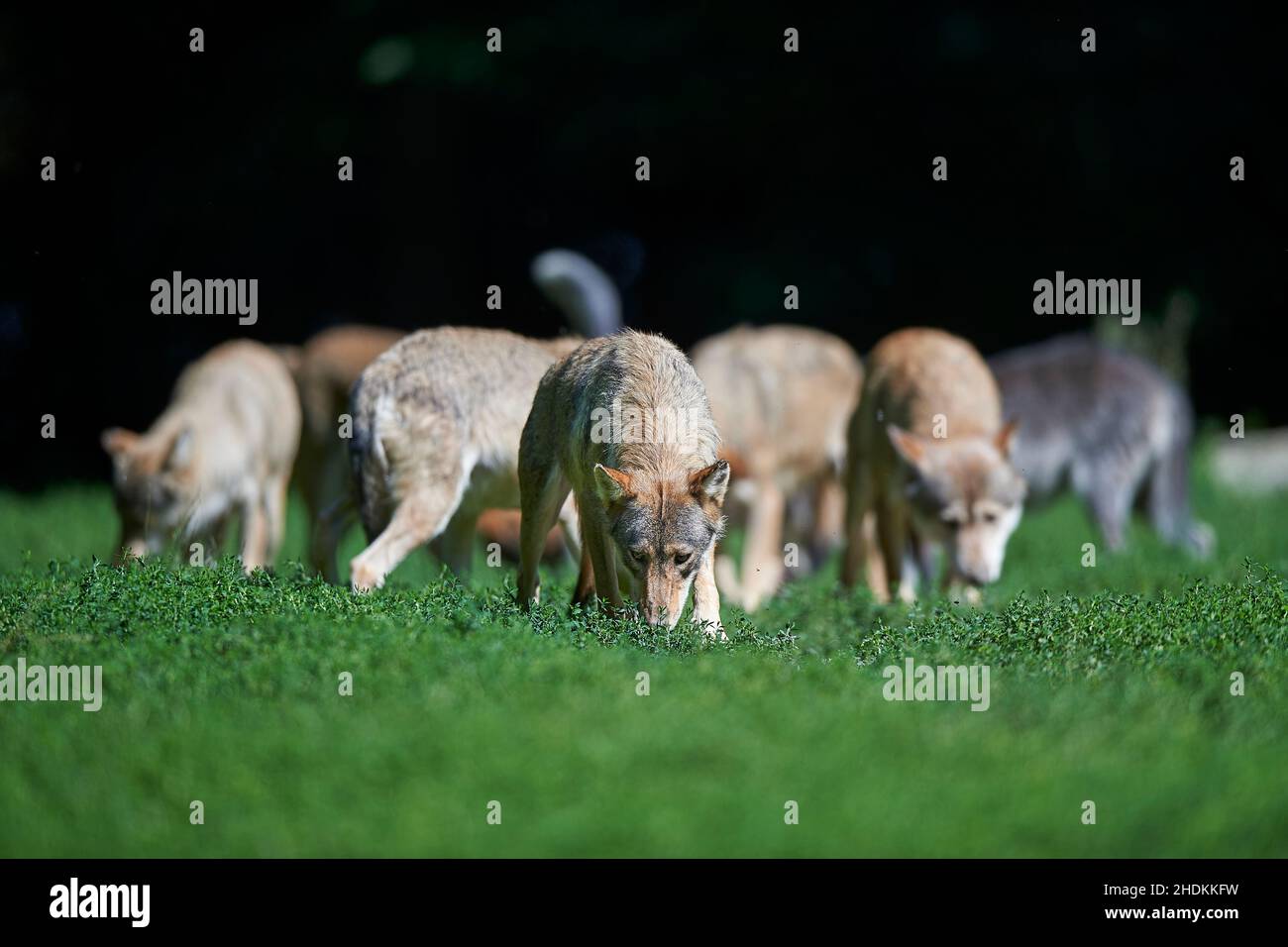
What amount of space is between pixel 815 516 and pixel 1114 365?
11.6 feet

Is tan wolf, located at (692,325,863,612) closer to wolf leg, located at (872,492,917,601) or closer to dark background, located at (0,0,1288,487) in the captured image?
wolf leg, located at (872,492,917,601)

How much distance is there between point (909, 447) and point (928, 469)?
0.22m

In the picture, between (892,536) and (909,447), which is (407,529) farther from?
(892,536)

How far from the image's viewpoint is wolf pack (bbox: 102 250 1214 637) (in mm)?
8508

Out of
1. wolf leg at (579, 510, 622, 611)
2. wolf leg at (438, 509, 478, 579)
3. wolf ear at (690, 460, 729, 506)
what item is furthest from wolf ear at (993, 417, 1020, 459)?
wolf leg at (579, 510, 622, 611)

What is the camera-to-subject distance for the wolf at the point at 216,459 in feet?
41.1

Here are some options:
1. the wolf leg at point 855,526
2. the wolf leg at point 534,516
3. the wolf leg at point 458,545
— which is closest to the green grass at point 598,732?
the wolf leg at point 534,516

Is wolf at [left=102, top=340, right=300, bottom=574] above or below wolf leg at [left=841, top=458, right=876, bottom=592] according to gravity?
above

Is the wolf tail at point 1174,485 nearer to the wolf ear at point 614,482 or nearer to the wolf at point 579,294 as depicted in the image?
the wolf at point 579,294

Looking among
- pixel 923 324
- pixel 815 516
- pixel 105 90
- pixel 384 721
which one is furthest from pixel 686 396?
pixel 105 90

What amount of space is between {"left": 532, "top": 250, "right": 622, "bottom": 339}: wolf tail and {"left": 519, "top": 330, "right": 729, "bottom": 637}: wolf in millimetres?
5876

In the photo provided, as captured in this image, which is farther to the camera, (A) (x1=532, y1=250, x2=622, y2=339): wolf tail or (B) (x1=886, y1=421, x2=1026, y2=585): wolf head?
(A) (x1=532, y1=250, x2=622, y2=339): wolf tail

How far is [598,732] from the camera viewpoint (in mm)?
6191

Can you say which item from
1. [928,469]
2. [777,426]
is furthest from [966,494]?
[777,426]
